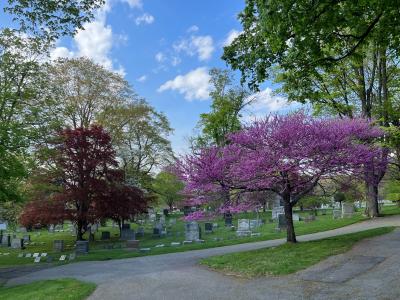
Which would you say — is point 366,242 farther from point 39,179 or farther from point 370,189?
point 39,179

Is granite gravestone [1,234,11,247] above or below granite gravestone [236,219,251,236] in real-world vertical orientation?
below

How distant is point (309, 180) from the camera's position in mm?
12992

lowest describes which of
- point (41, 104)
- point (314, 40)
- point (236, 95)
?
point (314, 40)

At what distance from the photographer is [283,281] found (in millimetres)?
8312

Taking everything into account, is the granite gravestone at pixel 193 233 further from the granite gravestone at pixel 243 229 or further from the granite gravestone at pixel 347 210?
the granite gravestone at pixel 347 210

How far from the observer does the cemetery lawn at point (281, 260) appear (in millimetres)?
9477

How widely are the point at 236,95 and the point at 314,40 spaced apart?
33.4 m

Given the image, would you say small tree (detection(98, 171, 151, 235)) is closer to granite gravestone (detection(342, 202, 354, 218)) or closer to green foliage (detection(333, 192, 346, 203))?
green foliage (detection(333, 192, 346, 203))

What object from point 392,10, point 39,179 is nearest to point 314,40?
point 392,10

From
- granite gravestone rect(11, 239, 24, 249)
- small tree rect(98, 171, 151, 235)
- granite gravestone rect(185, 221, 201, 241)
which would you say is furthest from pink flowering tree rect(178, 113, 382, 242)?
granite gravestone rect(11, 239, 24, 249)

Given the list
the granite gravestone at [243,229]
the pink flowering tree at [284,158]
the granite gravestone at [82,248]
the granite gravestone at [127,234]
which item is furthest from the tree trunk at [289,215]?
the granite gravestone at [127,234]

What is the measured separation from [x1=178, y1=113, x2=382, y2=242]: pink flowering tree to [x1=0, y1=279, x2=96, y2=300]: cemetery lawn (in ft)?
15.7

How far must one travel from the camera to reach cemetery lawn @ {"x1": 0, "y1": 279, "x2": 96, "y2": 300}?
9.39 m

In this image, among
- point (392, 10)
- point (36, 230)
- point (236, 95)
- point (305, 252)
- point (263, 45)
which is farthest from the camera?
point (36, 230)
